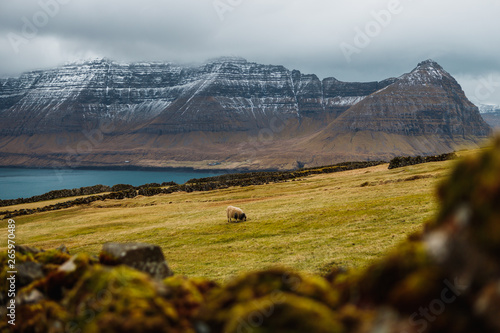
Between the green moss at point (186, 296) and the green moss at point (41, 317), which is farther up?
the green moss at point (186, 296)

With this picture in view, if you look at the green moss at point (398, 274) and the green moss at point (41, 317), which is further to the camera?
the green moss at point (41, 317)

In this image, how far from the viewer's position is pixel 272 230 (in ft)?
131

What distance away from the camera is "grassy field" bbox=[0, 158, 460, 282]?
28.1 metres

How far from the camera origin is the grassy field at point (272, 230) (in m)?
28.1

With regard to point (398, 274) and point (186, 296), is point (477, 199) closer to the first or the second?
point (398, 274)

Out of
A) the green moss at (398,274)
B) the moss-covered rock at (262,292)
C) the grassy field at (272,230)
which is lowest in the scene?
the grassy field at (272,230)

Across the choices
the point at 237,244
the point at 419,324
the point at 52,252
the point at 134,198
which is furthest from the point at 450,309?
the point at 134,198

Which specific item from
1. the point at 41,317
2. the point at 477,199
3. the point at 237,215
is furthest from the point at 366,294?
the point at 237,215

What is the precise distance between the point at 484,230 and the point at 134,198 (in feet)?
323

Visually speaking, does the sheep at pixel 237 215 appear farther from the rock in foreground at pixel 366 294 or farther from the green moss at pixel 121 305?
the green moss at pixel 121 305

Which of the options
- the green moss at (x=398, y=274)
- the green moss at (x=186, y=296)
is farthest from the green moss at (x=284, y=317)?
the green moss at (x=186, y=296)

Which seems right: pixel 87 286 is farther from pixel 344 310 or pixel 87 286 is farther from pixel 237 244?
pixel 237 244

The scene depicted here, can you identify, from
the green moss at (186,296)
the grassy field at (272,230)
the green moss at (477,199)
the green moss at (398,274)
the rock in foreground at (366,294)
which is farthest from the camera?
the grassy field at (272,230)

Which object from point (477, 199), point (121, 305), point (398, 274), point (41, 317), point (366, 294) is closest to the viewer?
point (477, 199)
